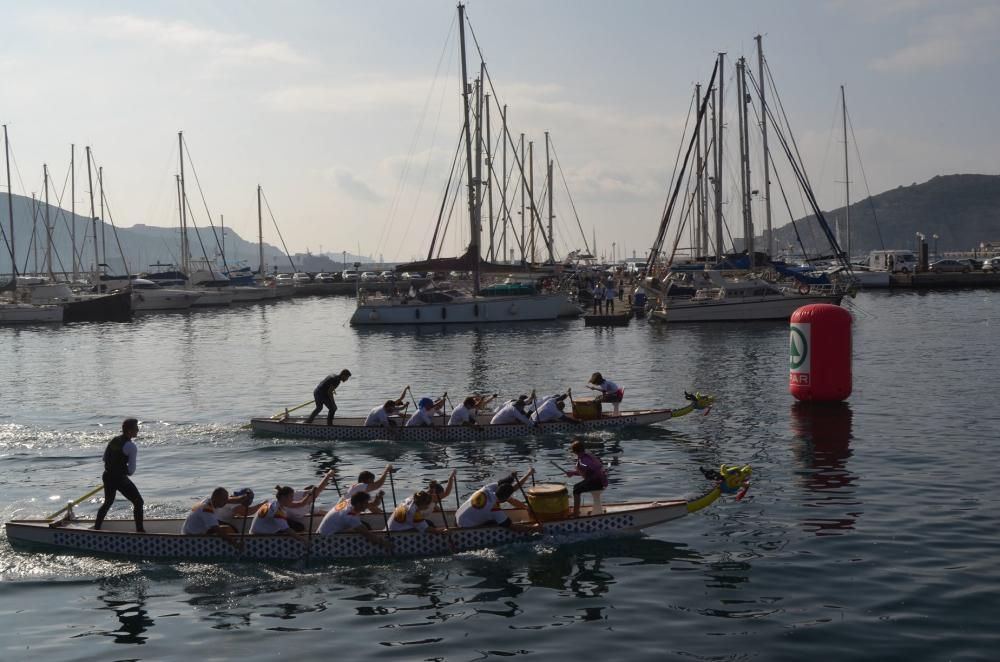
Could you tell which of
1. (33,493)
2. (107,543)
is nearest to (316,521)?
(107,543)

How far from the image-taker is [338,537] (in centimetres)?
1834

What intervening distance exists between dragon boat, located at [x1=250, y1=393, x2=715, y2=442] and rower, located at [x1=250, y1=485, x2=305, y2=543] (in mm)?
10783

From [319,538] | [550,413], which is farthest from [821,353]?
[319,538]

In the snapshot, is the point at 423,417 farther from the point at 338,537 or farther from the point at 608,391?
the point at 338,537

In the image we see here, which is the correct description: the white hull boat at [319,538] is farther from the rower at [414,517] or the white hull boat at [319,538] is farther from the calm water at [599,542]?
the calm water at [599,542]

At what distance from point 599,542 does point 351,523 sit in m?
4.66

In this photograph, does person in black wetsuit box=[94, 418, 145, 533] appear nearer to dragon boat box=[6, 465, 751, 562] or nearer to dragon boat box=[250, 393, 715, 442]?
dragon boat box=[6, 465, 751, 562]

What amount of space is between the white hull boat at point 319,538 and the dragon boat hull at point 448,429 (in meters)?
9.44

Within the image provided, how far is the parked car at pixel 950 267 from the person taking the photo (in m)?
105

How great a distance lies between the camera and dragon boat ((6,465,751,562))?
18344mm

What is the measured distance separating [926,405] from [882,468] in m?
10.3

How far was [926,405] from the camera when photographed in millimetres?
33094

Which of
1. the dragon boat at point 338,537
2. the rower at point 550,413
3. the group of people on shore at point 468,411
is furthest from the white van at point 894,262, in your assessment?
the dragon boat at point 338,537

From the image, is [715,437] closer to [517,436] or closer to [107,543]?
[517,436]
